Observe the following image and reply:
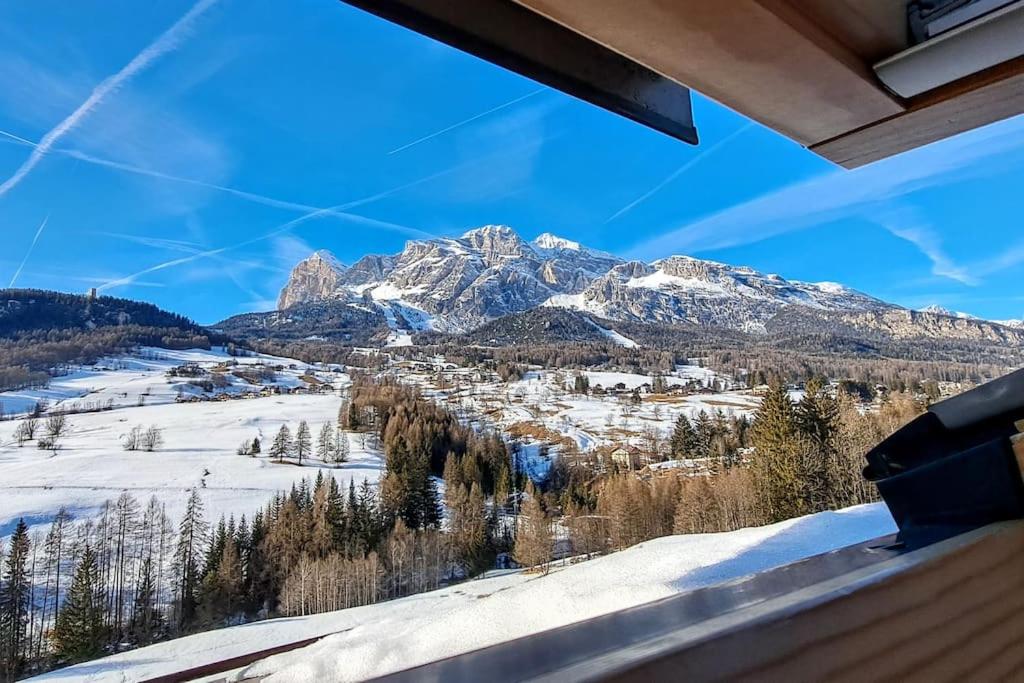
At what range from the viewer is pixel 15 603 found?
286cm

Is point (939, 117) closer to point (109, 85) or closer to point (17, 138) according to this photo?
point (17, 138)

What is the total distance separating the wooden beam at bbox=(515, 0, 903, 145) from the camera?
0.47m

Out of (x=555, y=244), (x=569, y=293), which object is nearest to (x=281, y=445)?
(x=569, y=293)

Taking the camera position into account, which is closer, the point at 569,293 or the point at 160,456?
the point at 160,456

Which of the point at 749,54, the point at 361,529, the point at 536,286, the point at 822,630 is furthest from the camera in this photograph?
the point at 536,286

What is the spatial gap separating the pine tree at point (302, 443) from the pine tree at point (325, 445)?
0.09 m

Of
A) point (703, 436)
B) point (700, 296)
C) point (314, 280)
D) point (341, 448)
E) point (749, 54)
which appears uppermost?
point (700, 296)

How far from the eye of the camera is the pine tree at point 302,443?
5.23 meters

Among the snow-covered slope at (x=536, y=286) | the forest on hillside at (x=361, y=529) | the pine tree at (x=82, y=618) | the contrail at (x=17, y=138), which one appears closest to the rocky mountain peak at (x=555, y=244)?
the snow-covered slope at (x=536, y=286)

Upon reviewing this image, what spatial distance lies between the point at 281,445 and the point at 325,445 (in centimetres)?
46

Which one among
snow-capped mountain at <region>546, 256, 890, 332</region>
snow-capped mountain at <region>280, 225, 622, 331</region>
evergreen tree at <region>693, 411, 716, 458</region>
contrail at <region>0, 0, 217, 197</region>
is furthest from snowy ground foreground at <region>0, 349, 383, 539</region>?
snow-capped mountain at <region>546, 256, 890, 332</region>

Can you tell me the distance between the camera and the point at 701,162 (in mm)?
9156

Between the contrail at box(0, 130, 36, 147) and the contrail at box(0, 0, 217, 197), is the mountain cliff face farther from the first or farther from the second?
the contrail at box(0, 130, 36, 147)

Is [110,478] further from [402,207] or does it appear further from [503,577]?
[402,207]
